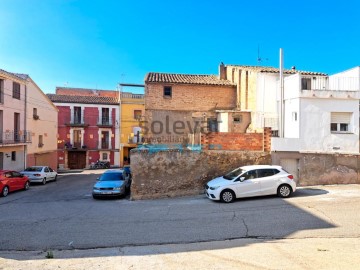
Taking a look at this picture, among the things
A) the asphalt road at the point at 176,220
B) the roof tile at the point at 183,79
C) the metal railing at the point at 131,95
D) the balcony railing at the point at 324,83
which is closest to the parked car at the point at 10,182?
the asphalt road at the point at 176,220

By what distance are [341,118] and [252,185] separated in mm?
7034

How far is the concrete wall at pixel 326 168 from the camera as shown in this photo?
45.5 ft

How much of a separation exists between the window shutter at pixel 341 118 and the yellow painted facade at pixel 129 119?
27.4 meters

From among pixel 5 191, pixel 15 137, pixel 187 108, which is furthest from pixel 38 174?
pixel 187 108

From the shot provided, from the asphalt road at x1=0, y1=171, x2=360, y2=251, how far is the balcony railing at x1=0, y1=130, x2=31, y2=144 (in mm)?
10526

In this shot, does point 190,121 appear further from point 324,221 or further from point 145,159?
point 324,221

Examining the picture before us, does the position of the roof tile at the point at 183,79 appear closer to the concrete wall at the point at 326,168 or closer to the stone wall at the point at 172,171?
the stone wall at the point at 172,171

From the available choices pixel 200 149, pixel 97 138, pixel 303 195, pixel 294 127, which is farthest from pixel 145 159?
pixel 97 138

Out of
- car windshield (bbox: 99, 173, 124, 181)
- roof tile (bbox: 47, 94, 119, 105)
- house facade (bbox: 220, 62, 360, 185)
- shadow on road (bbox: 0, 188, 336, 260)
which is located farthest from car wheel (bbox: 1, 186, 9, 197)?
roof tile (bbox: 47, 94, 119, 105)

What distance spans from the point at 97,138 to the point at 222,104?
23171 mm

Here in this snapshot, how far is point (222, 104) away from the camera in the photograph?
69.1 feet

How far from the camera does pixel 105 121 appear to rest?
38.5m

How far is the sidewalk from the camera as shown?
17.9 feet

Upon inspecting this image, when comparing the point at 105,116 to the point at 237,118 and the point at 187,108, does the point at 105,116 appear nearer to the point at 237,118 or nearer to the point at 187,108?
the point at 187,108
